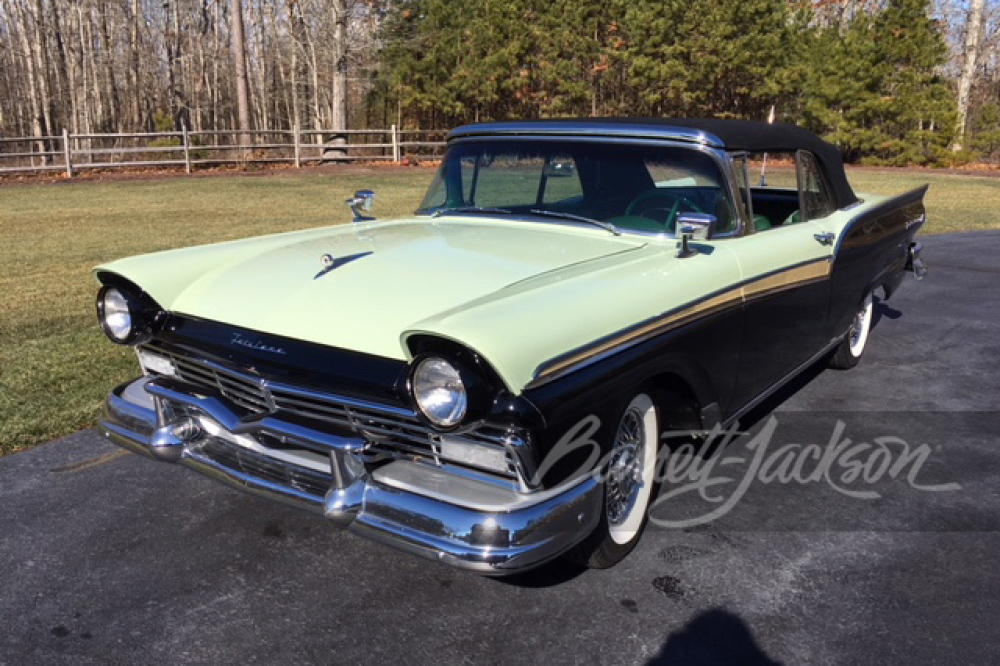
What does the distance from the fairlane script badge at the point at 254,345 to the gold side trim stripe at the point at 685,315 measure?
890 millimetres

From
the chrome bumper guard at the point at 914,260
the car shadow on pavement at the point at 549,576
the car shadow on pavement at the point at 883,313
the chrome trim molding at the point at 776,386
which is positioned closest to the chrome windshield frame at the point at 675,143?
the chrome trim molding at the point at 776,386

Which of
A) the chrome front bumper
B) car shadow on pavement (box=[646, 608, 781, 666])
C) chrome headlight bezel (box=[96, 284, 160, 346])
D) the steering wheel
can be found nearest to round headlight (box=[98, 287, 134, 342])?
chrome headlight bezel (box=[96, 284, 160, 346])

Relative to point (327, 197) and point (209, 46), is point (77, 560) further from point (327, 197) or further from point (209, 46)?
point (209, 46)

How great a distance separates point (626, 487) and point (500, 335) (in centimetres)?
100

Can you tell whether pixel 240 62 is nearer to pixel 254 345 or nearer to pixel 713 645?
pixel 254 345

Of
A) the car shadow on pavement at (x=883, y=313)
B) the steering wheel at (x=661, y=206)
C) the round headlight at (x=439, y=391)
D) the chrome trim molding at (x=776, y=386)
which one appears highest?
the steering wheel at (x=661, y=206)

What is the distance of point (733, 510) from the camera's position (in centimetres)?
341

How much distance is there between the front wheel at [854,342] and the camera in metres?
5.24

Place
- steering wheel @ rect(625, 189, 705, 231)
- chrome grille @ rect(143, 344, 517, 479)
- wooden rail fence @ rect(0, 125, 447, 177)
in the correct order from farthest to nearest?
1. wooden rail fence @ rect(0, 125, 447, 177)
2. steering wheel @ rect(625, 189, 705, 231)
3. chrome grille @ rect(143, 344, 517, 479)

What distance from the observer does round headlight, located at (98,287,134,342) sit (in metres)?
3.17

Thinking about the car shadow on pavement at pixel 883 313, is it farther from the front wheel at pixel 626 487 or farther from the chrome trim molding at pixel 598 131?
the front wheel at pixel 626 487

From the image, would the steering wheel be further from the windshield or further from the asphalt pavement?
Answer: the asphalt pavement

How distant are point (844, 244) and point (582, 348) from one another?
2514 millimetres

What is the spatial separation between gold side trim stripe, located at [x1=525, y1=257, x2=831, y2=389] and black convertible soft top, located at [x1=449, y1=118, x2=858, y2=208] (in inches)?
24.0
